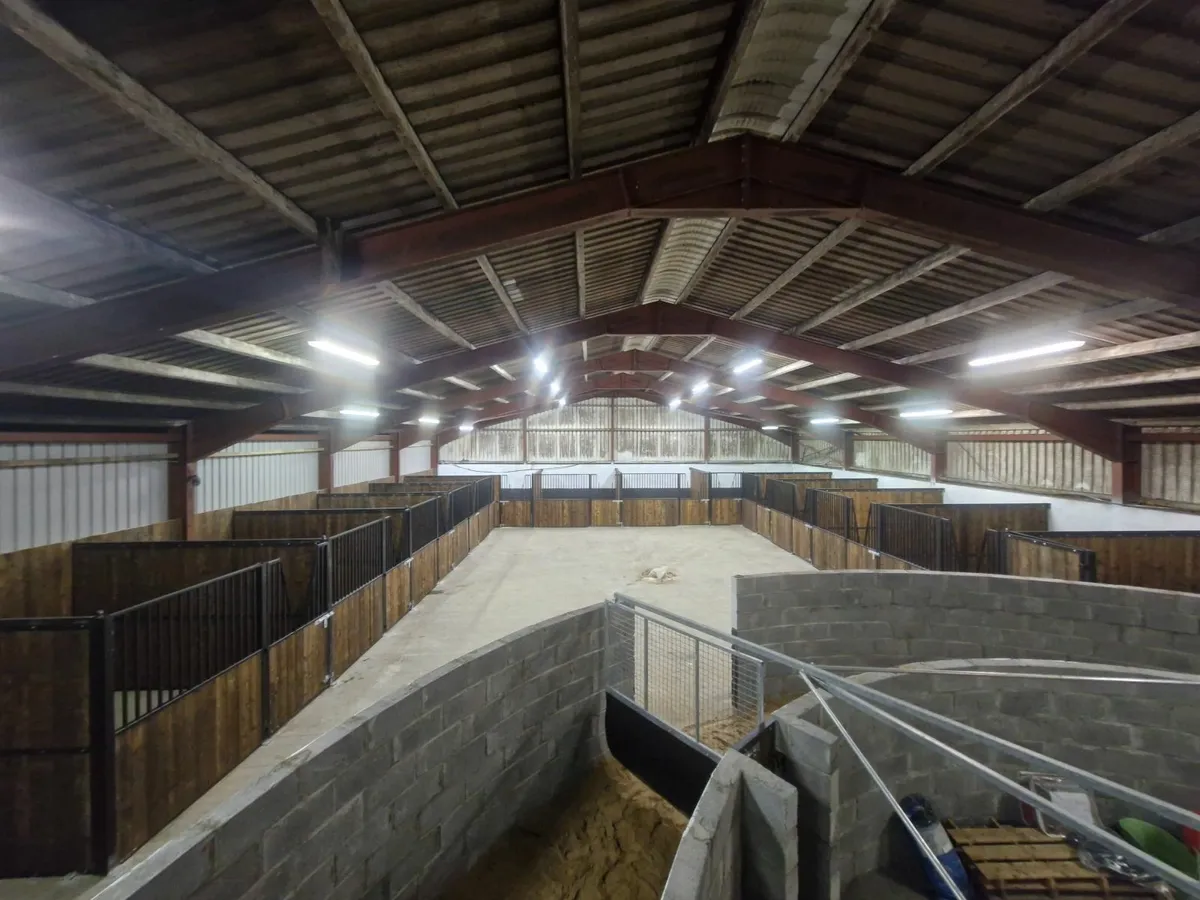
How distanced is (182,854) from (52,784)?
2.74 meters

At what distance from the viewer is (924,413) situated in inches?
535

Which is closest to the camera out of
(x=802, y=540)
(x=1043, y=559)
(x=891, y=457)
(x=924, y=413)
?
(x=1043, y=559)

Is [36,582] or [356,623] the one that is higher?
[36,582]

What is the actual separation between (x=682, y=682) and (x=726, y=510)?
11949 mm

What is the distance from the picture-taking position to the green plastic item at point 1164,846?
4285mm

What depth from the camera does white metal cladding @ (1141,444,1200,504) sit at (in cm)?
866

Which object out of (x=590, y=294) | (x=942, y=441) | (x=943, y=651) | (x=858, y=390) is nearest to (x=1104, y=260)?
(x=943, y=651)

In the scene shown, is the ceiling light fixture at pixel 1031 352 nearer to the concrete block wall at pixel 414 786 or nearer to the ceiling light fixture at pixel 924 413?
the concrete block wall at pixel 414 786

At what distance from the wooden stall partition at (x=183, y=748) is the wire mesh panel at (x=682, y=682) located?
130 inches

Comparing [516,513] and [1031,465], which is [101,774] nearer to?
[516,513]

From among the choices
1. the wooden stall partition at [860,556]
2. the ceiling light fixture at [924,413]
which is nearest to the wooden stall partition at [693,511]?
the ceiling light fixture at [924,413]

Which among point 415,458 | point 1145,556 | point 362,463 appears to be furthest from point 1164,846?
point 415,458

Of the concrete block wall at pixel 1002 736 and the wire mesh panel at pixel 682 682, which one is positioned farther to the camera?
the wire mesh panel at pixel 682 682

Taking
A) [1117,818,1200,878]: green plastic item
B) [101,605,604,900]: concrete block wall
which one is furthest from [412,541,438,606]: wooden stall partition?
[1117,818,1200,878]: green plastic item
